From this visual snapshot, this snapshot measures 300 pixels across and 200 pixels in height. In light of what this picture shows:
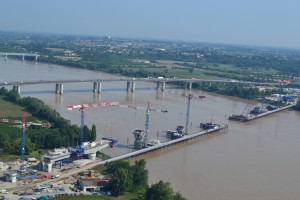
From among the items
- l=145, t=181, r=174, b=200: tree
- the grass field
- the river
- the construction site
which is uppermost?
l=145, t=181, r=174, b=200: tree

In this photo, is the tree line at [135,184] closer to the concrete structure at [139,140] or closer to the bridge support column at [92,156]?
the bridge support column at [92,156]

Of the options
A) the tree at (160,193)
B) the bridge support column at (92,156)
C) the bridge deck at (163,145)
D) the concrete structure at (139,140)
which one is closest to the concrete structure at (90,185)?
the tree at (160,193)

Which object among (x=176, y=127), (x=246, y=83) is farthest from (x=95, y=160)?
(x=246, y=83)

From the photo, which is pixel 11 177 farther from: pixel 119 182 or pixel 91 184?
pixel 119 182

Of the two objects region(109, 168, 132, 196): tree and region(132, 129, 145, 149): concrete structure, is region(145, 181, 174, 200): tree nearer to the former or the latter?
region(109, 168, 132, 196): tree

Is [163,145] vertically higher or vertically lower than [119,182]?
lower

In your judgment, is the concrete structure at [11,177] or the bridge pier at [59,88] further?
the bridge pier at [59,88]

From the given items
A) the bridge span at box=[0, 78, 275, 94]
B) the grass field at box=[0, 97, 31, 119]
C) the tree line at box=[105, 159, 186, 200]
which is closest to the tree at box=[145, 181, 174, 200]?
the tree line at box=[105, 159, 186, 200]

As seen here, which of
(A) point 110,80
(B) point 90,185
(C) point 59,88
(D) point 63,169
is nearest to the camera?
(B) point 90,185

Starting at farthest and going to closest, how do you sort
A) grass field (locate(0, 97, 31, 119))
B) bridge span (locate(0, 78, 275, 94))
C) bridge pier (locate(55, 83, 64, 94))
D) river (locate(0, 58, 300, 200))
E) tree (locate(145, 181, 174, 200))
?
bridge pier (locate(55, 83, 64, 94))
bridge span (locate(0, 78, 275, 94))
grass field (locate(0, 97, 31, 119))
river (locate(0, 58, 300, 200))
tree (locate(145, 181, 174, 200))

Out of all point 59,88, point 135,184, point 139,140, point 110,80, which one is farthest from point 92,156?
point 110,80
